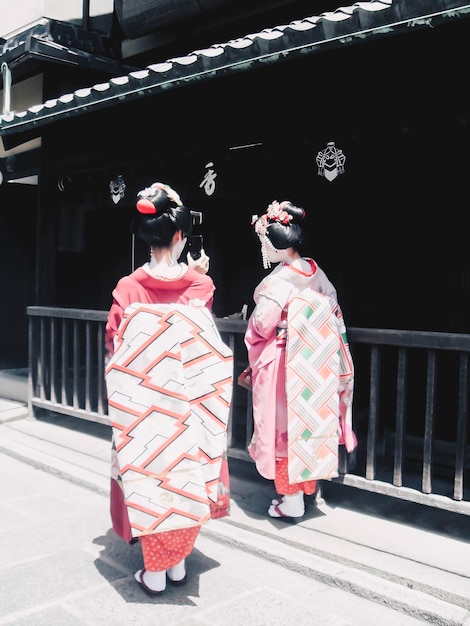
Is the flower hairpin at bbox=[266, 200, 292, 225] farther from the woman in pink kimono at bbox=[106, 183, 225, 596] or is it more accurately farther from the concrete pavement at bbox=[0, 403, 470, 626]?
the concrete pavement at bbox=[0, 403, 470, 626]

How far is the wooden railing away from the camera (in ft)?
14.2

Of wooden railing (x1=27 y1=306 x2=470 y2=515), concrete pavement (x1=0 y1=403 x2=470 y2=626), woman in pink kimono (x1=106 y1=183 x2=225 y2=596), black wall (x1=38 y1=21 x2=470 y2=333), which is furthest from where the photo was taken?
black wall (x1=38 y1=21 x2=470 y2=333)

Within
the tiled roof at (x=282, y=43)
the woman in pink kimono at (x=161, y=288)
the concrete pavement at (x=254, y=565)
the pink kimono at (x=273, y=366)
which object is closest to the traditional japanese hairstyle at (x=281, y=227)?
the pink kimono at (x=273, y=366)

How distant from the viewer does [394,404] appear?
246 inches

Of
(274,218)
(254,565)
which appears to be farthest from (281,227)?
(254,565)

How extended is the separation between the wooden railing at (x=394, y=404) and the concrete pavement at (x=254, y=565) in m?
0.28

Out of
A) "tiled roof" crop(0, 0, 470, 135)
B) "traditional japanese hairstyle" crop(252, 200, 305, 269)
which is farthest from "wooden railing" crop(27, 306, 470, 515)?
"tiled roof" crop(0, 0, 470, 135)

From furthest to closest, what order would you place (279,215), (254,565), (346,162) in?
1. (346,162)
2. (279,215)
3. (254,565)

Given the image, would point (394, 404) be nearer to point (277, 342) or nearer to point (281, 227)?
point (277, 342)

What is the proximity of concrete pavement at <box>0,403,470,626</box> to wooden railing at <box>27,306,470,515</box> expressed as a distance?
276 mm

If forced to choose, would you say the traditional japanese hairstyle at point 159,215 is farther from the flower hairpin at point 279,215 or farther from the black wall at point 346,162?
the black wall at point 346,162

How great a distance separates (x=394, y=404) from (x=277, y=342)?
2.21 m

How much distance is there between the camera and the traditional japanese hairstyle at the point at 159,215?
3.78 m

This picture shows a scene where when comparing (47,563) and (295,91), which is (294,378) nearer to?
(47,563)
